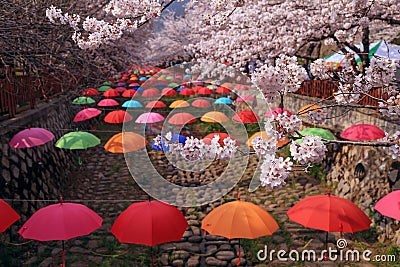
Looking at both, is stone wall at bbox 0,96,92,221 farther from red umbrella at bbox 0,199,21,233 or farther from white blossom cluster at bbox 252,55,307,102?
white blossom cluster at bbox 252,55,307,102

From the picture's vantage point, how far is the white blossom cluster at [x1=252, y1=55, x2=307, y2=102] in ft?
12.9

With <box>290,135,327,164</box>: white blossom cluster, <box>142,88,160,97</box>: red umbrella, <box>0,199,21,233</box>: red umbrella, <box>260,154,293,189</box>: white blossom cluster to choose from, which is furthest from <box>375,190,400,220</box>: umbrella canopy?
<box>142,88,160,97</box>: red umbrella

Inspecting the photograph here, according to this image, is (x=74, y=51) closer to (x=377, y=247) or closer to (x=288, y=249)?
(x=288, y=249)

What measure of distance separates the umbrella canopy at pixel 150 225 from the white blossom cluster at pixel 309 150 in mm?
2933

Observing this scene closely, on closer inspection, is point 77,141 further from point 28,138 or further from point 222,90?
point 222,90

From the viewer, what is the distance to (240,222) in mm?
6148

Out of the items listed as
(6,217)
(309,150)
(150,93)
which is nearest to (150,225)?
(6,217)

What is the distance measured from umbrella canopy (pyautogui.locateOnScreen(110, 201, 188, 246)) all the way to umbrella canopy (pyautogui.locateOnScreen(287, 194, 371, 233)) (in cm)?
207

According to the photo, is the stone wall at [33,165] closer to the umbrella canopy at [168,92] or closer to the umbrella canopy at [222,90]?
→ the umbrella canopy at [222,90]

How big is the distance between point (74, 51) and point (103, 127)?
38.5ft

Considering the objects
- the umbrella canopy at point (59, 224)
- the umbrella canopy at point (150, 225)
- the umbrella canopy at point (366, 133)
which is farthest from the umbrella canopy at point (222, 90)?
the umbrella canopy at point (59, 224)

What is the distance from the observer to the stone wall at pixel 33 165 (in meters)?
8.99

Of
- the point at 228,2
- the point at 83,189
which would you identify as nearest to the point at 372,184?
the point at 228,2

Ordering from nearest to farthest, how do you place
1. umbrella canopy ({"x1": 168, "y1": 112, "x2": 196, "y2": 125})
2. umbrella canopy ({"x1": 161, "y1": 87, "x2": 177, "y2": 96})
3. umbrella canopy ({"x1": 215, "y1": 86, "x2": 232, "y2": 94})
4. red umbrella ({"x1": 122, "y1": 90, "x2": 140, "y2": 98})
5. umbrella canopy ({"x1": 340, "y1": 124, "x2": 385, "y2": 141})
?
umbrella canopy ({"x1": 340, "y1": 124, "x2": 385, "y2": 141}) → umbrella canopy ({"x1": 168, "y1": 112, "x2": 196, "y2": 125}) → red umbrella ({"x1": 122, "y1": 90, "x2": 140, "y2": 98}) → umbrella canopy ({"x1": 215, "y1": 86, "x2": 232, "y2": 94}) → umbrella canopy ({"x1": 161, "y1": 87, "x2": 177, "y2": 96})
